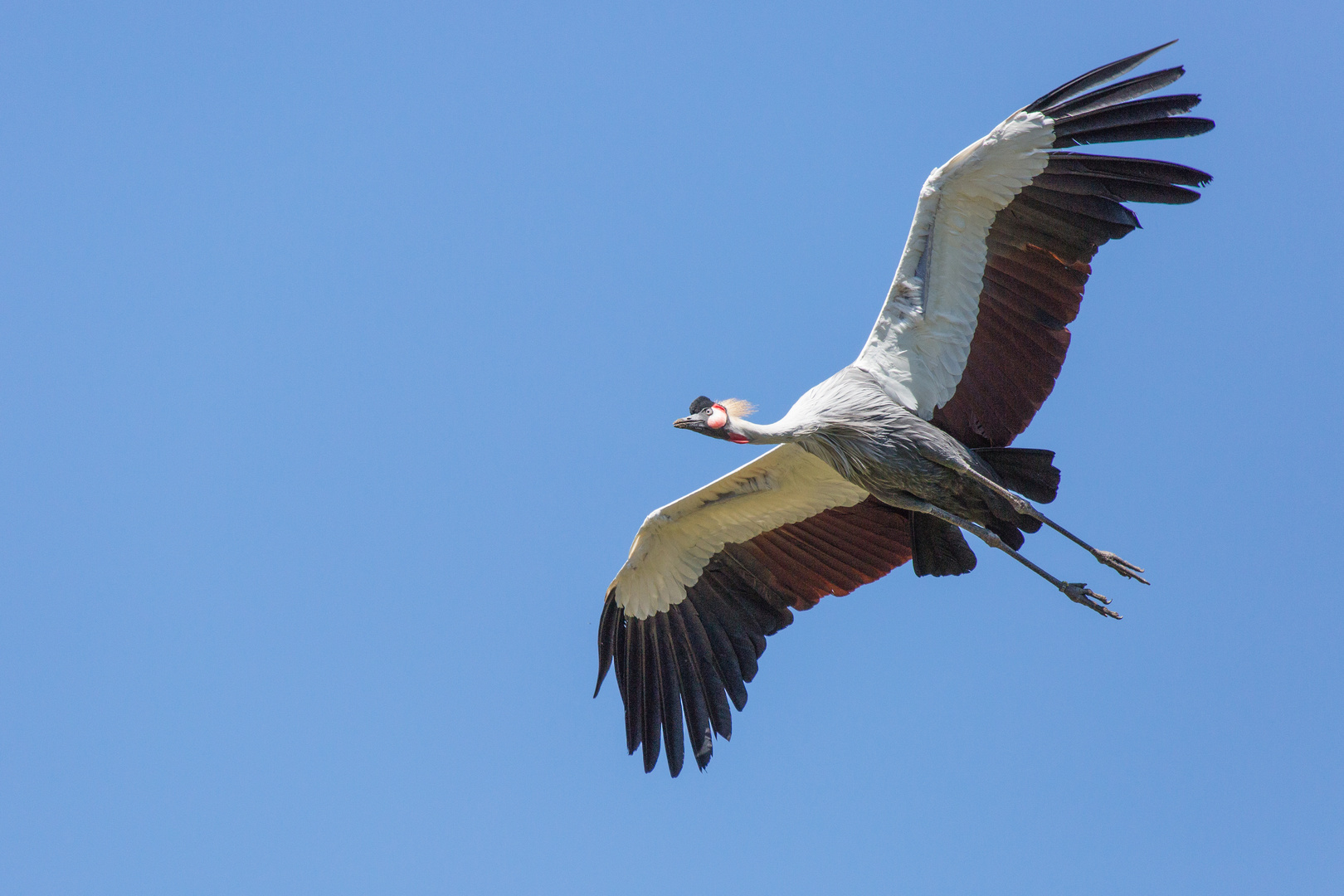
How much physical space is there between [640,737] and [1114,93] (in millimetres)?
6679

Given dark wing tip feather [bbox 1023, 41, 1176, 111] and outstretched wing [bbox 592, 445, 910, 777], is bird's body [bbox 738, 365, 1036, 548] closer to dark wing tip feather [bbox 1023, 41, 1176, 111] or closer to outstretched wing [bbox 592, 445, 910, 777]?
outstretched wing [bbox 592, 445, 910, 777]

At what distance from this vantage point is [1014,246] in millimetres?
10516

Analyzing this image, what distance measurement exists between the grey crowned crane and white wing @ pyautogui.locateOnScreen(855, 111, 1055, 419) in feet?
0.05

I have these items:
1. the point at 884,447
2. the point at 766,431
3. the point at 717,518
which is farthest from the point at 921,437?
the point at 717,518

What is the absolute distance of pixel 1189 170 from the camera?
9992 mm

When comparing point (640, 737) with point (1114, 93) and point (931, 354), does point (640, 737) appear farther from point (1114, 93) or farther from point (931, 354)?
point (1114, 93)

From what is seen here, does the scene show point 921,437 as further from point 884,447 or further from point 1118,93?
point 1118,93

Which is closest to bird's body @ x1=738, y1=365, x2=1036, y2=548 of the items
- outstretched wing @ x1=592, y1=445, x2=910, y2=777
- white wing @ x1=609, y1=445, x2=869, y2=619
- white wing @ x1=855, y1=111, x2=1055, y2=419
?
white wing @ x1=855, y1=111, x2=1055, y2=419

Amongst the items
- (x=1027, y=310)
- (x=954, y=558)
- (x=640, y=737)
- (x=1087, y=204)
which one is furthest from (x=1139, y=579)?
(x=640, y=737)

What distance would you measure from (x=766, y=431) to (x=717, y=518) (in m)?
1.68

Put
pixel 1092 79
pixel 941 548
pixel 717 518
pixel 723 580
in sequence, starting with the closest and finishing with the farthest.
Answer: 1. pixel 1092 79
2. pixel 941 548
3. pixel 717 518
4. pixel 723 580

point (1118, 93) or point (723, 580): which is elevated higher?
point (1118, 93)

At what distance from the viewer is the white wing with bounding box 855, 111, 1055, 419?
1019cm

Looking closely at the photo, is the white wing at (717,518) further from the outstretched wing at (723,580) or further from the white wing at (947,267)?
the white wing at (947,267)
